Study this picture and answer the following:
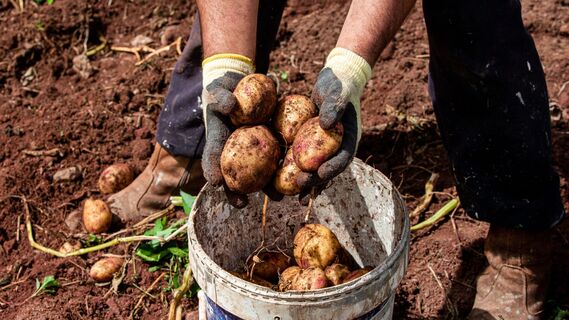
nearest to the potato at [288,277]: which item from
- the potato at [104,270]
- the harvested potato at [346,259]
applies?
the harvested potato at [346,259]

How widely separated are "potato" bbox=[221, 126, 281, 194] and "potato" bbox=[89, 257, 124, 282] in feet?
2.99

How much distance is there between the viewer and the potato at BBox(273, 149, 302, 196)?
189 cm

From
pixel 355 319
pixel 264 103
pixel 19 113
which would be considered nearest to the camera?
pixel 355 319

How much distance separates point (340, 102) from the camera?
70.1 inches

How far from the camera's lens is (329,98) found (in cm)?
179

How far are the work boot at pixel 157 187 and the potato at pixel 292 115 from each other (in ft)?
3.18

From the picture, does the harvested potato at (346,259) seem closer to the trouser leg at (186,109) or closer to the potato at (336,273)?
the potato at (336,273)

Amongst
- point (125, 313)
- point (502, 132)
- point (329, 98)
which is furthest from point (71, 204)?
point (502, 132)

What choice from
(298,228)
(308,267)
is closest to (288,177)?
(308,267)

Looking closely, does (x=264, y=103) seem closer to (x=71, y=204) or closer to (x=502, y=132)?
(x=502, y=132)

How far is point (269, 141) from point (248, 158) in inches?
4.2

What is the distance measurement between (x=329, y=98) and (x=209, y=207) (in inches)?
21.6

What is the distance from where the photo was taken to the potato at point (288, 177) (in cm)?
189

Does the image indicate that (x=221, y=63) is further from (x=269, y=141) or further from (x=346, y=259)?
(x=346, y=259)
